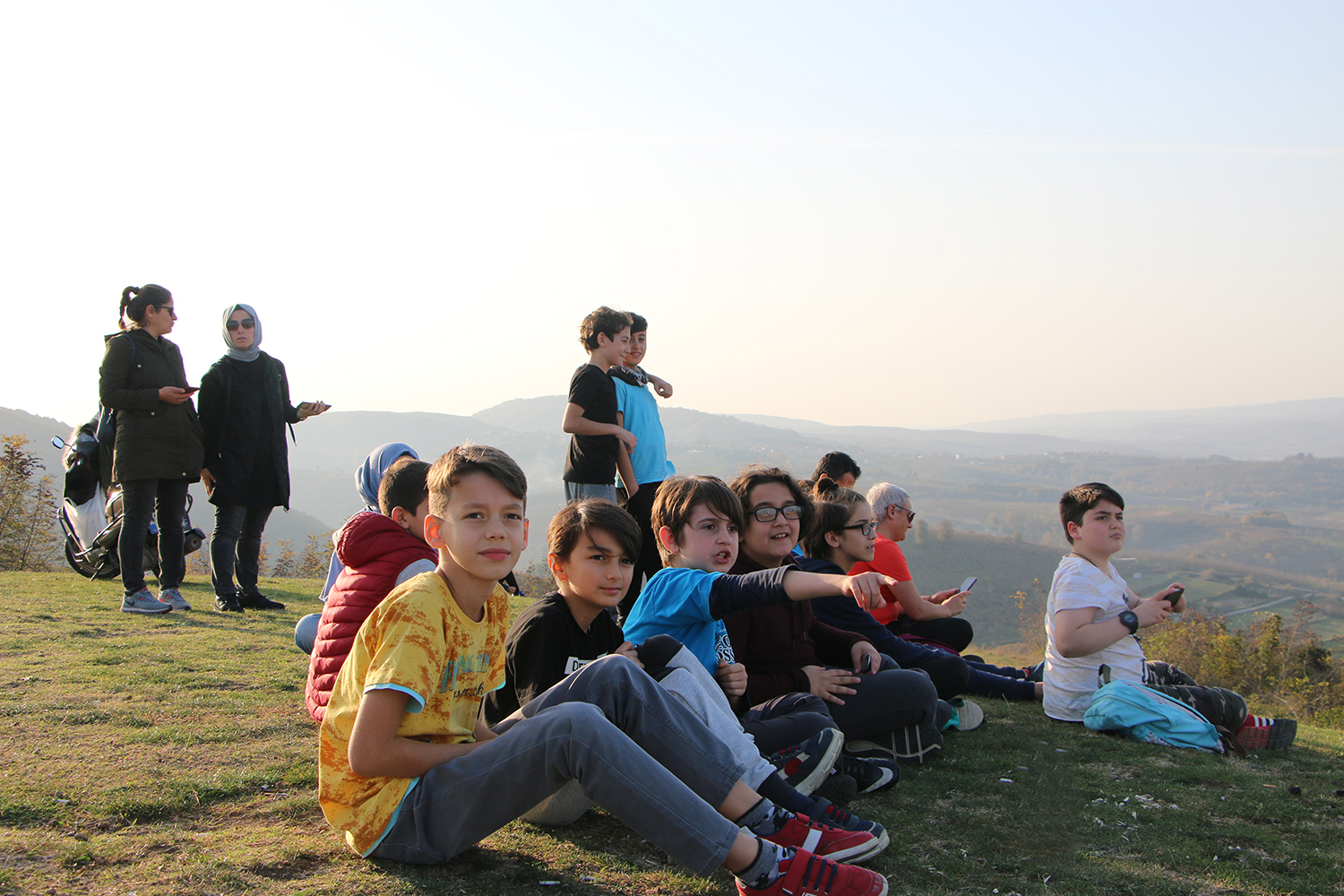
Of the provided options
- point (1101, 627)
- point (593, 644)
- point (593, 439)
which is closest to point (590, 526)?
point (593, 644)

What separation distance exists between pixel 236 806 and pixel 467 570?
125 cm

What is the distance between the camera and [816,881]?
2.25m

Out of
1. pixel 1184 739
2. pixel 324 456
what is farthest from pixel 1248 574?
pixel 324 456

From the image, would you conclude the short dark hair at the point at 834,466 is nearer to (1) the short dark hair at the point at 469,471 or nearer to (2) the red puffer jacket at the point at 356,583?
(2) the red puffer jacket at the point at 356,583

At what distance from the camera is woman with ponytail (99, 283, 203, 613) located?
596cm

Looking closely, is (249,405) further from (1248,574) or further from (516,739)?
Answer: (1248,574)

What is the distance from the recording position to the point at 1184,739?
4.20 m

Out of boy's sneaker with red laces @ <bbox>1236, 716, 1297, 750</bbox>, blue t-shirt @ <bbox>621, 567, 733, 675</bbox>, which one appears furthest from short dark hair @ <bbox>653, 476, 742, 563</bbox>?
boy's sneaker with red laces @ <bbox>1236, 716, 1297, 750</bbox>

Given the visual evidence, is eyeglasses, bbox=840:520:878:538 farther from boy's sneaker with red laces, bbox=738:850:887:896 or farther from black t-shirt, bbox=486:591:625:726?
boy's sneaker with red laces, bbox=738:850:887:896

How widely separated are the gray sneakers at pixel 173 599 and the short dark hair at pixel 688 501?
446cm

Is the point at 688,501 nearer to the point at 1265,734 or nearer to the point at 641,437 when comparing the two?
the point at 641,437

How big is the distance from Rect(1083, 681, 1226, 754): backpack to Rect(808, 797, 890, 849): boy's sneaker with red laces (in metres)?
2.24

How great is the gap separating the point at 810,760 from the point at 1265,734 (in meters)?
2.77

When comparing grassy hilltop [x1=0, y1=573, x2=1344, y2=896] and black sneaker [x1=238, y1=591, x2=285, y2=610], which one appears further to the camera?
black sneaker [x1=238, y1=591, x2=285, y2=610]
